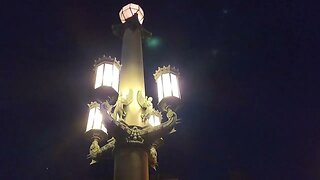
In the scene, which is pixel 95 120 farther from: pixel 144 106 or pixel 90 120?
pixel 144 106

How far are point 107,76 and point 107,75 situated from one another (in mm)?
25

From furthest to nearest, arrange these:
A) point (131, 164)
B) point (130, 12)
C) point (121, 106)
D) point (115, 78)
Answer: point (130, 12), point (115, 78), point (121, 106), point (131, 164)

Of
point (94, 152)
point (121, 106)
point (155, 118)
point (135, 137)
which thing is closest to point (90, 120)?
point (94, 152)

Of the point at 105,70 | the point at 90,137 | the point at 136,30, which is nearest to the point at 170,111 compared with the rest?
the point at 105,70

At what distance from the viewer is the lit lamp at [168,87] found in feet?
16.4

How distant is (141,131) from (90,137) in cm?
148

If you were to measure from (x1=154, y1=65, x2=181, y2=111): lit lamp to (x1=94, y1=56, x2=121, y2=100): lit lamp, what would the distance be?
Answer: 0.67 metres

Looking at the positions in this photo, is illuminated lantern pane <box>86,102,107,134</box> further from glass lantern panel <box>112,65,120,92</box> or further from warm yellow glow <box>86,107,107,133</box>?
glass lantern panel <box>112,65,120,92</box>

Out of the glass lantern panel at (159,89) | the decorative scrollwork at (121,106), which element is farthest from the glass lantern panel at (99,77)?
the glass lantern panel at (159,89)

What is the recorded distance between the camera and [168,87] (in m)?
5.20

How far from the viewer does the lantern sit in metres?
5.61

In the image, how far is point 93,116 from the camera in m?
5.93

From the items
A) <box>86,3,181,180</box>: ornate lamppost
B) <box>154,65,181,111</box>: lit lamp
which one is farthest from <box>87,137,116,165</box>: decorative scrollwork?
<box>154,65,181,111</box>: lit lamp

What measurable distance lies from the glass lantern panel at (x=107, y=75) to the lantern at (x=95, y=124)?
0.87m
